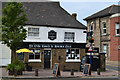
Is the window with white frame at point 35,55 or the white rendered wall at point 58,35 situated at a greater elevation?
the white rendered wall at point 58,35

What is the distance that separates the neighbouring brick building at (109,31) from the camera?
4233cm

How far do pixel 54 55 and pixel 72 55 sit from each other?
2.34 m

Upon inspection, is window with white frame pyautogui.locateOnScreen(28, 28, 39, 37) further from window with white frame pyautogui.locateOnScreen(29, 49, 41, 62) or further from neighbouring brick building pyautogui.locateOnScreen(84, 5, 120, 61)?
neighbouring brick building pyautogui.locateOnScreen(84, 5, 120, 61)

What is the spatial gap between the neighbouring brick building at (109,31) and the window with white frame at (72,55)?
37.0 feet

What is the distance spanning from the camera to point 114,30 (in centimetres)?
4275

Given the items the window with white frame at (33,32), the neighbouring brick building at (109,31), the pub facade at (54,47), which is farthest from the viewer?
the neighbouring brick building at (109,31)

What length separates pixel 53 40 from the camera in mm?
30781

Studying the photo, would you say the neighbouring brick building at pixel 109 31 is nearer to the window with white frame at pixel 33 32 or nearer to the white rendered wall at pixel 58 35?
the white rendered wall at pixel 58 35

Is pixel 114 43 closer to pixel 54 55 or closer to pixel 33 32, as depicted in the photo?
pixel 54 55

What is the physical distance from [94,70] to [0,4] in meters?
14.6

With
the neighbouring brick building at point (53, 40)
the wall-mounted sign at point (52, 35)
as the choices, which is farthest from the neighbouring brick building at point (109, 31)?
the wall-mounted sign at point (52, 35)

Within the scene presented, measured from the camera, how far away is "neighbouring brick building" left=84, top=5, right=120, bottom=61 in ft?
139

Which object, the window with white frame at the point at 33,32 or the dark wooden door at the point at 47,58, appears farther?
the dark wooden door at the point at 47,58

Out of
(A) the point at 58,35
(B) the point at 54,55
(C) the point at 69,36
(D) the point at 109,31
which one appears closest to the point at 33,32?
(A) the point at 58,35
